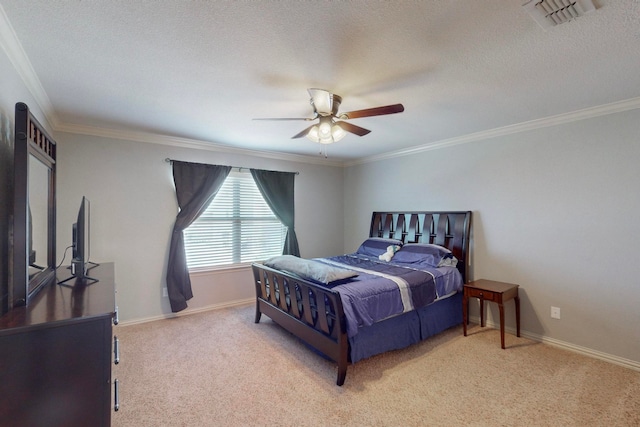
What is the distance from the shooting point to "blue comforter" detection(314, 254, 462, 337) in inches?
101

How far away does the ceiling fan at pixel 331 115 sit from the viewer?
2.25 m

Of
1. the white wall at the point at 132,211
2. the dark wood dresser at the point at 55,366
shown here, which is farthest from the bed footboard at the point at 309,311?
the dark wood dresser at the point at 55,366

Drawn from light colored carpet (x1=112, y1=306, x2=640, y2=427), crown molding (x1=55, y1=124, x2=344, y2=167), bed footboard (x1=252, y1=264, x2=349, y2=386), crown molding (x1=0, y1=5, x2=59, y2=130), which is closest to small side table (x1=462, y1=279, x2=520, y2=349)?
light colored carpet (x1=112, y1=306, x2=640, y2=427)

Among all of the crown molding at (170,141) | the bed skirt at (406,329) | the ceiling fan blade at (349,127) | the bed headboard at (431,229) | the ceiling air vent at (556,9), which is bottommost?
the bed skirt at (406,329)

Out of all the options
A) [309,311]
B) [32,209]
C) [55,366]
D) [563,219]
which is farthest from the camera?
[563,219]

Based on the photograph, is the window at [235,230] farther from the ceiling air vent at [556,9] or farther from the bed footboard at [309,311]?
the ceiling air vent at [556,9]

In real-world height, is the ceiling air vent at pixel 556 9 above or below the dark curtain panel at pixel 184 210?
above

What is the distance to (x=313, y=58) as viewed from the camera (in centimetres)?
200

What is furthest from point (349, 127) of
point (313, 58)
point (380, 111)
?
point (313, 58)

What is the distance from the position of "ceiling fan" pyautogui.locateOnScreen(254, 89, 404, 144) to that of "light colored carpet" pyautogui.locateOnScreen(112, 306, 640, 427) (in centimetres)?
219

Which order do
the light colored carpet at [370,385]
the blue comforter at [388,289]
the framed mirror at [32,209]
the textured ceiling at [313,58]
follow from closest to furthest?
the framed mirror at [32,209] < the textured ceiling at [313,58] < the light colored carpet at [370,385] < the blue comforter at [388,289]

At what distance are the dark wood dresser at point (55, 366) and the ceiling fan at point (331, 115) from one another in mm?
1919

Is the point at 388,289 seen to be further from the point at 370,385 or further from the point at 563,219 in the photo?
the point at 563,219

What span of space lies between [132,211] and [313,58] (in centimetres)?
315
